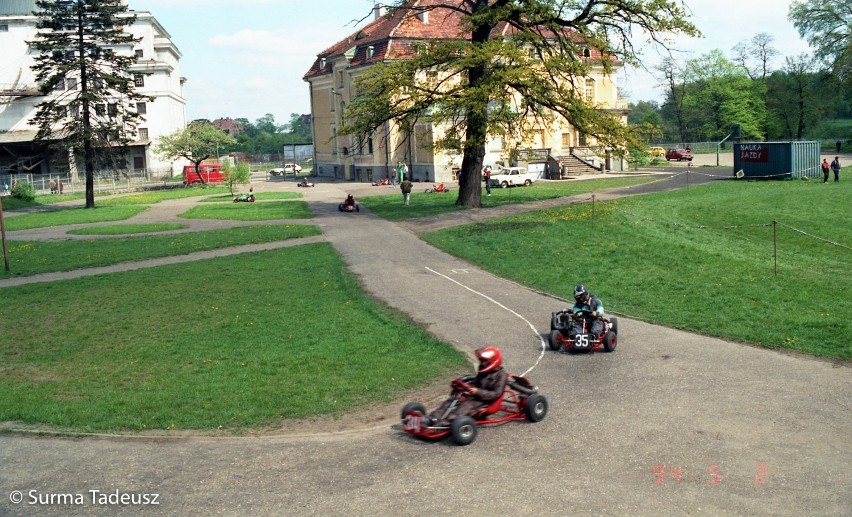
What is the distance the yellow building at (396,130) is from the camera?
212ft

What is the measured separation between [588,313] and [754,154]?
42149 mm

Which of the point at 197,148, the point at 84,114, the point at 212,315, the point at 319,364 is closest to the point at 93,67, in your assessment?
the point at 84,114

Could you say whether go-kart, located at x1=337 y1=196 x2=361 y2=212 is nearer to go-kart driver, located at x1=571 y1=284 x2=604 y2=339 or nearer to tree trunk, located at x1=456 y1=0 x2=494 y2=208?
tree trunk, located at x1=456 y1=0 x2=494 y2=208

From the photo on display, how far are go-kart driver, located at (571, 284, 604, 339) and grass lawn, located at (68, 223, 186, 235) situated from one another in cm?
2869

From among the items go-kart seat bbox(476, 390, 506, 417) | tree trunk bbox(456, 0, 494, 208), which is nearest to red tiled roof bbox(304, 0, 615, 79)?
tree trunk bbox(456, 0, 494, 208)

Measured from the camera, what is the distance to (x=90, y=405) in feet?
45.9

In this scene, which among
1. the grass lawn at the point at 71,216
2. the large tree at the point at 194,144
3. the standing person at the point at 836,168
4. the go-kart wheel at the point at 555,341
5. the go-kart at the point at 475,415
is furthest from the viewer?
the large tree at the point at 194,144

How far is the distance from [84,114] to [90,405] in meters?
48.1

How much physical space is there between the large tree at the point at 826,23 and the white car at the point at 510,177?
177 ft

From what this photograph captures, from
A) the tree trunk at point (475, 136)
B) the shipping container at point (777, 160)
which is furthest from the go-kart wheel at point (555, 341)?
the shipping container at point (777, 160)

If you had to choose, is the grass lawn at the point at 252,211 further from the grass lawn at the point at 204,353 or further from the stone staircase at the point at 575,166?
the stone staircase at the point at 575,166

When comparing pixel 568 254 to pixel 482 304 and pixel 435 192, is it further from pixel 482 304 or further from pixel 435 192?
pixel 435 192

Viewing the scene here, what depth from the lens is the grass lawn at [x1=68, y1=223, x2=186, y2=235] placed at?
40344 mm

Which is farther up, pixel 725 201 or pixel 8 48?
pixel 8 48
